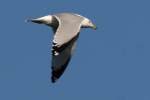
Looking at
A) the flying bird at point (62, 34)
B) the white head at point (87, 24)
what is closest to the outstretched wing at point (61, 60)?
the flying bird at point (62, 34)

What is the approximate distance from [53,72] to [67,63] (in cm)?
30

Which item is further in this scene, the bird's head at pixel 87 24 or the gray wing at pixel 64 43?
the bird's head at pixel 87 24

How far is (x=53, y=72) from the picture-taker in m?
14.9

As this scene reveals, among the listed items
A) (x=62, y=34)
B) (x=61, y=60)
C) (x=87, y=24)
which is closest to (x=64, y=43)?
(x=62, y=34)

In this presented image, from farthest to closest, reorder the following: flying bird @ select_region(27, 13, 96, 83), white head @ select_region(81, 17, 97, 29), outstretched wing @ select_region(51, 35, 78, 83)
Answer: white head @ select_region(81, 17, 97, 29), outstretched wing @ select_region(51, 35, 78, 83), flying bird @ select_region(27, 13, 96, 83)

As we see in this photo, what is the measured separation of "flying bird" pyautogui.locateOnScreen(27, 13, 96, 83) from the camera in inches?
572

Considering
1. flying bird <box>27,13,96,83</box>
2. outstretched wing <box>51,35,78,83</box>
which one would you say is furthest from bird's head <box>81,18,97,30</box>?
outstretched wing <box>51,35,78,83</box>

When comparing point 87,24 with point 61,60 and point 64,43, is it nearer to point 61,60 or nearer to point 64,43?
point 61,60

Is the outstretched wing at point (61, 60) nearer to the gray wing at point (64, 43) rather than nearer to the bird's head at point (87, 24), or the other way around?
the gray wing at point (64, 43)

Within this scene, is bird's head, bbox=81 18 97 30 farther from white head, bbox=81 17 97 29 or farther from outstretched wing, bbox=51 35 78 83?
outstretched wing, bbox=51 35 78 83

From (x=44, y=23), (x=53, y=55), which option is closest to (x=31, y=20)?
(x=44, y=23)

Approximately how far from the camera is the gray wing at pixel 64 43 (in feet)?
48.0

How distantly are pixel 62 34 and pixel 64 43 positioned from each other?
0.76ft

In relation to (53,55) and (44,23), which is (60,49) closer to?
(53,55)
